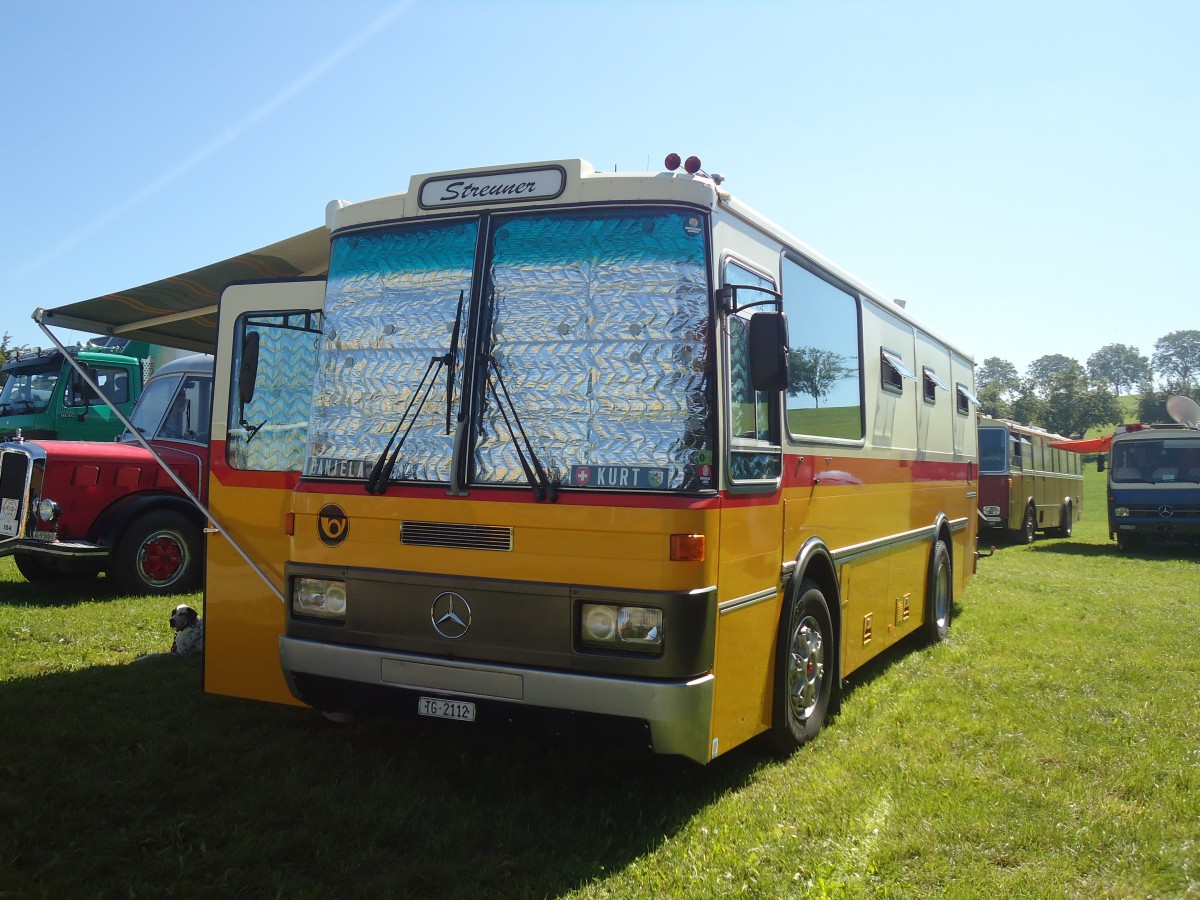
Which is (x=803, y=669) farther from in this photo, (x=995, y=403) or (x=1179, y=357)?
(x=1179, y=357)

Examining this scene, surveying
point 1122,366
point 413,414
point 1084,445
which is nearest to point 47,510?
point 413,414

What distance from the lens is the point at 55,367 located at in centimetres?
1508

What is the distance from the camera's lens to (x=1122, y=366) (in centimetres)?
15075

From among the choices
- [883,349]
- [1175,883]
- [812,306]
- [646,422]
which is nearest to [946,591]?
[883,349]

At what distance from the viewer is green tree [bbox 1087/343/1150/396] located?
150m

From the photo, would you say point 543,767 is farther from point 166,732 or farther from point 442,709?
point 166,732

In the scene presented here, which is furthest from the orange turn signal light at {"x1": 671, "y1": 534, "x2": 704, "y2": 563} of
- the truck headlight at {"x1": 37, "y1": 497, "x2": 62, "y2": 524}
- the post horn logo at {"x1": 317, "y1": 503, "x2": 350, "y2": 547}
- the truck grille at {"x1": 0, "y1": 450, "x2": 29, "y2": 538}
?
the truck grille at {"x1": 0, "y1": 450, "x2": 29, "y2": 538}

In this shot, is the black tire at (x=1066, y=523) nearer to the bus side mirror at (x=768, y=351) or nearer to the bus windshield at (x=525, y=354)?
the bus side mirror at (x=768, y=351)

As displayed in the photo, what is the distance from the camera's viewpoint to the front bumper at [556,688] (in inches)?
167

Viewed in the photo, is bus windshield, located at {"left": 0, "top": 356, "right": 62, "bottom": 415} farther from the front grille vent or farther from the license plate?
the license plate

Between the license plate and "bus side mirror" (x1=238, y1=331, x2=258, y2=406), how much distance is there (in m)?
1.86

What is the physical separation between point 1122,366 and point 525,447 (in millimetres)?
166066

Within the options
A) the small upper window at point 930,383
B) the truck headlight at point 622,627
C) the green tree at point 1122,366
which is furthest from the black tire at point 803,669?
the green tree at point 1122,366

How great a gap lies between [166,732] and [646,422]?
3.35 metres
